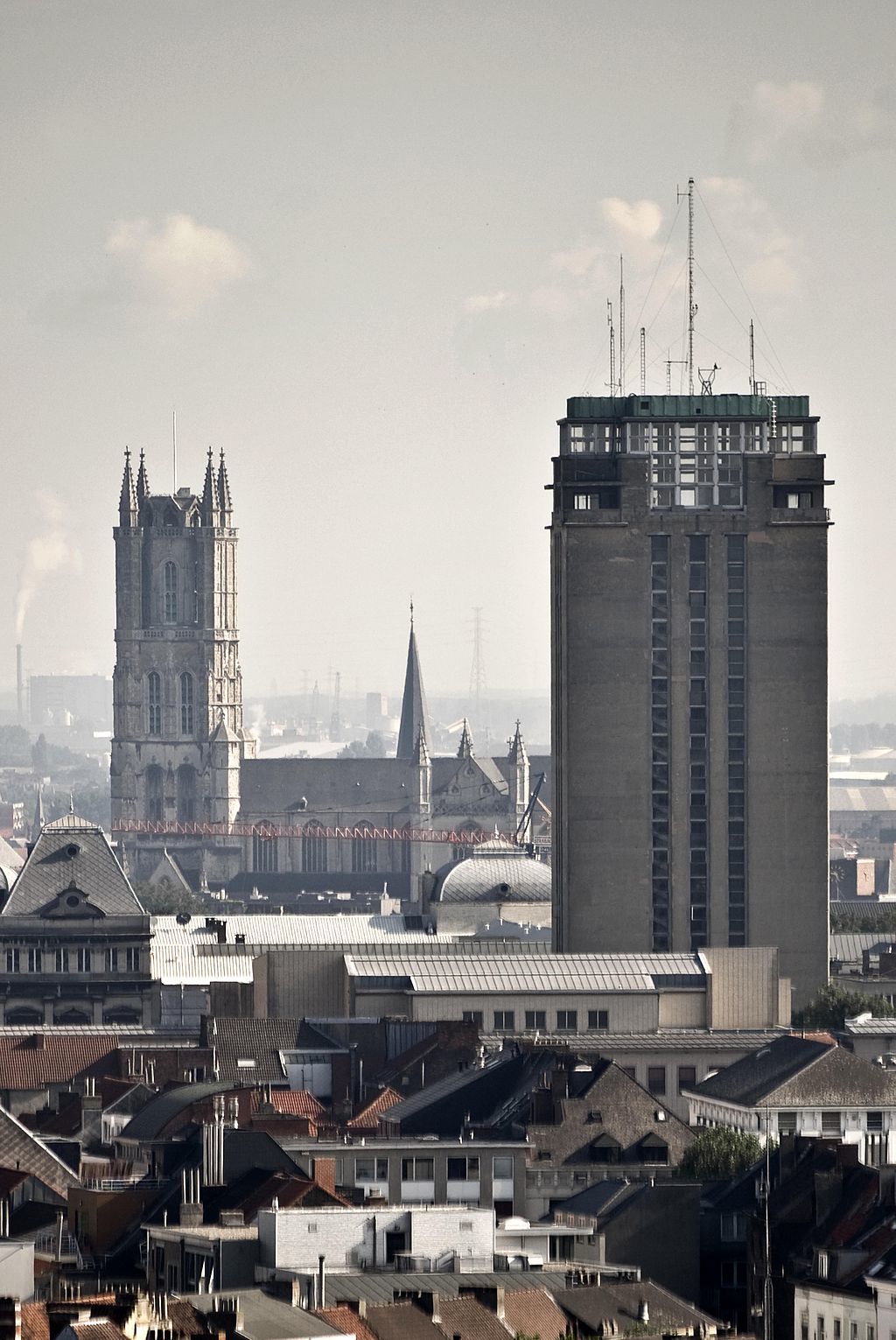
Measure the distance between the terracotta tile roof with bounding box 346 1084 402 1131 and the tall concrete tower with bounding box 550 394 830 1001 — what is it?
114ft

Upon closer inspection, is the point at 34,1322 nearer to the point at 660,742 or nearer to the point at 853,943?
the point at 660,742

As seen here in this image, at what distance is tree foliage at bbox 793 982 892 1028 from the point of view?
157375mm

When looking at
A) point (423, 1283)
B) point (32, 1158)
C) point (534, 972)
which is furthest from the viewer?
point (534, 972)

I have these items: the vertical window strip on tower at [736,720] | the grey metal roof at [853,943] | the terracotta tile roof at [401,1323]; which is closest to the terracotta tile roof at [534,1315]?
the terracotta tile roof at [401,1323]

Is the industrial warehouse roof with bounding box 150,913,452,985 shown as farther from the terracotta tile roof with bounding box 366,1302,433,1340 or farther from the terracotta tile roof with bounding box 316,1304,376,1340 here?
the terracotta tile roof with bounding box 316,1304,376,1340

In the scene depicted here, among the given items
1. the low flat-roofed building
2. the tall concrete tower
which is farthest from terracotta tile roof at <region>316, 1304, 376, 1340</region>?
the tall concrete tower

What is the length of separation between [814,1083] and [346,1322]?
156 feet

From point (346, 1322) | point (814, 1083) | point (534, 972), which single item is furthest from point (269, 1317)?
point (534, 972)

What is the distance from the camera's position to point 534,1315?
82500 millimetres

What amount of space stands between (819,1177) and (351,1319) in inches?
944

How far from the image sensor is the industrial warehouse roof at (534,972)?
15612cm

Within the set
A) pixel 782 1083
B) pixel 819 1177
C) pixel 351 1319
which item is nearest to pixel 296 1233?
pixel 351 1319

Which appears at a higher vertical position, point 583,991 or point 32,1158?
point 583,991

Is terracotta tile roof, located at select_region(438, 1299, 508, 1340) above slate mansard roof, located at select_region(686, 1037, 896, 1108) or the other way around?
the other way around
